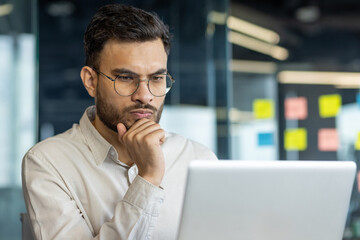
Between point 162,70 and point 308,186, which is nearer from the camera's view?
point 308,186

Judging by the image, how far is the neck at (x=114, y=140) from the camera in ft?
4.68

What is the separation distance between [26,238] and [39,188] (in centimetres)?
31

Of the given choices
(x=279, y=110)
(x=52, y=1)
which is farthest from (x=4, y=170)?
(x=279, y=110)

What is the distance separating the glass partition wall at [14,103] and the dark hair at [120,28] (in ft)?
4.37

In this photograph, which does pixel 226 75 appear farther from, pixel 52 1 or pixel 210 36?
pixel 52 1

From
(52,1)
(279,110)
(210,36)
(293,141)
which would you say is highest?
(52,1)

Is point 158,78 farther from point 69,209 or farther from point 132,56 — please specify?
point 69,209

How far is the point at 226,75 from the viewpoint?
353 cm

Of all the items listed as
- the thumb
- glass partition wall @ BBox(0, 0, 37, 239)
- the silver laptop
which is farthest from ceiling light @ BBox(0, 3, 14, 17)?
the silver laptop

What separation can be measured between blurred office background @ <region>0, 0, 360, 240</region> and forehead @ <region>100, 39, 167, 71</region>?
146 cm

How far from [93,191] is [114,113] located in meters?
0.23

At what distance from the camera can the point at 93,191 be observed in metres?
1.33

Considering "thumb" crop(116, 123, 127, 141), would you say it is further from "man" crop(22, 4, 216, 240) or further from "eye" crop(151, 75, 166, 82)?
"eye" crop(151, 75, 166, 82)

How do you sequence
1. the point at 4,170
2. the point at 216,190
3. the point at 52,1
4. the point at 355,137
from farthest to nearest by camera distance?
the point at 355,137
the point at 52,1
the point at 4,170
the point at 216,190
